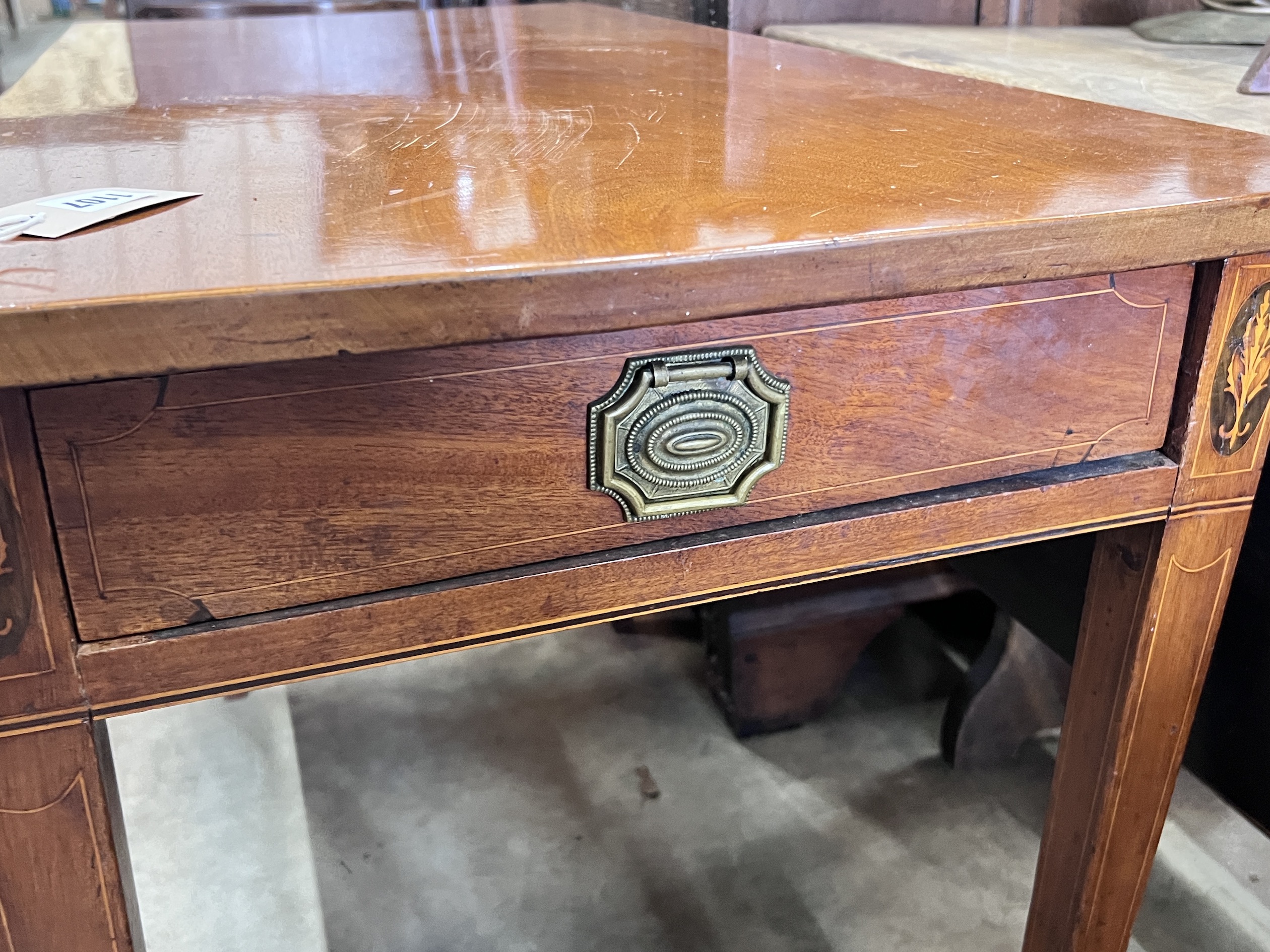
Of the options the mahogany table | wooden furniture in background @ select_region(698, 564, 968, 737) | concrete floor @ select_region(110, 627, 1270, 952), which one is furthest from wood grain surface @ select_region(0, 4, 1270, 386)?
concrete floor @ select_region(110, 627, 1270, 952)

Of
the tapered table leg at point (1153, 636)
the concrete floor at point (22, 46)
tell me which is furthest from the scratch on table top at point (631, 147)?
the concrete floor at point (22, 46)

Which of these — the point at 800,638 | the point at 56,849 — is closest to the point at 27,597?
the point at 56,849

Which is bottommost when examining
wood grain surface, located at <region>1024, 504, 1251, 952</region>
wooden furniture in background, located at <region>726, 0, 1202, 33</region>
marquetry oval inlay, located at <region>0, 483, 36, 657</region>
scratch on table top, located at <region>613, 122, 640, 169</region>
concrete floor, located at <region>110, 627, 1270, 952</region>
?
concrete floor, located at <region>110, 627, 1270, 952</region>

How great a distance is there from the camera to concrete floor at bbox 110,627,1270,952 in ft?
3.47

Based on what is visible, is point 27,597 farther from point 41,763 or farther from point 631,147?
point 631,147

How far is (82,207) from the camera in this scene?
1.58 feet

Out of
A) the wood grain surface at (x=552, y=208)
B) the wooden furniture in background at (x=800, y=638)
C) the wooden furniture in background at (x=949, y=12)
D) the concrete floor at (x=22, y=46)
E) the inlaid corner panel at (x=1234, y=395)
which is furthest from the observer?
the wooden furniture in background at (x=949, y=12)

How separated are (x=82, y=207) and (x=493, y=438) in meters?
0.21

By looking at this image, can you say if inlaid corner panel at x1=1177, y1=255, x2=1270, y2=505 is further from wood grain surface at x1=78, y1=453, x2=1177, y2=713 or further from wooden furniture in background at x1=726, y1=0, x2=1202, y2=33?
wooden furniture in background at x1=726, y1=0, x2=1202, y2=33

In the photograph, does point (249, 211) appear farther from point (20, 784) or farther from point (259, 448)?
point (20, 784)

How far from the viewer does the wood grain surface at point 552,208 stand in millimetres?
405

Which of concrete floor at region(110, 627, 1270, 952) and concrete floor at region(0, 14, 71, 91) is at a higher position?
concrete floor at region(0, 14, 71, 91)

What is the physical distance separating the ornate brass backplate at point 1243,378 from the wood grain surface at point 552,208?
59 millimetres

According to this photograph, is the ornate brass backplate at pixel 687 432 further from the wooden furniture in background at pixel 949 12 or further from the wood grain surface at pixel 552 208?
the wooden furniture in background at pixel 949 12
